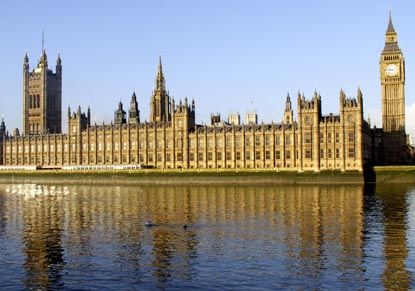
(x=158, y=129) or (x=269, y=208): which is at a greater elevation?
(x=158, y=129)

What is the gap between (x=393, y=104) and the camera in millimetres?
181750

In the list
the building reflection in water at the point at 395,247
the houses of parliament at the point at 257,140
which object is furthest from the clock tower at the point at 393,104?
the building reflection in water at the point at 395,247

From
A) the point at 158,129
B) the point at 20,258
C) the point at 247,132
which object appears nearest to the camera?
the point at 20,258

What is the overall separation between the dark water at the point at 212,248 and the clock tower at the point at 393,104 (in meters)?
107

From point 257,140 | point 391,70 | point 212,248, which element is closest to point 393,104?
point 391,70

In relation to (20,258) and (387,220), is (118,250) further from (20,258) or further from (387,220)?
(387,220)

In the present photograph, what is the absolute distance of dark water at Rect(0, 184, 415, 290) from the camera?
35.8 meters

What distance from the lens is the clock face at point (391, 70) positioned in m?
182

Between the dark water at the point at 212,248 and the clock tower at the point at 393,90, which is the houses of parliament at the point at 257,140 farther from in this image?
the dark water at the point at 212,248

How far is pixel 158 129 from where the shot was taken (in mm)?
178625

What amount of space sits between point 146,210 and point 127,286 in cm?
4160

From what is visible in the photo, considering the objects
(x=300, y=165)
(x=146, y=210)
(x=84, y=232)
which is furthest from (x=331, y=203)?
(x=300, y=165)

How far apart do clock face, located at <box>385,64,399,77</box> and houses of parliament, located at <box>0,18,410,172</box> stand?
31 centimetres

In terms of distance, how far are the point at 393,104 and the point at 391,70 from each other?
10.9 meters
